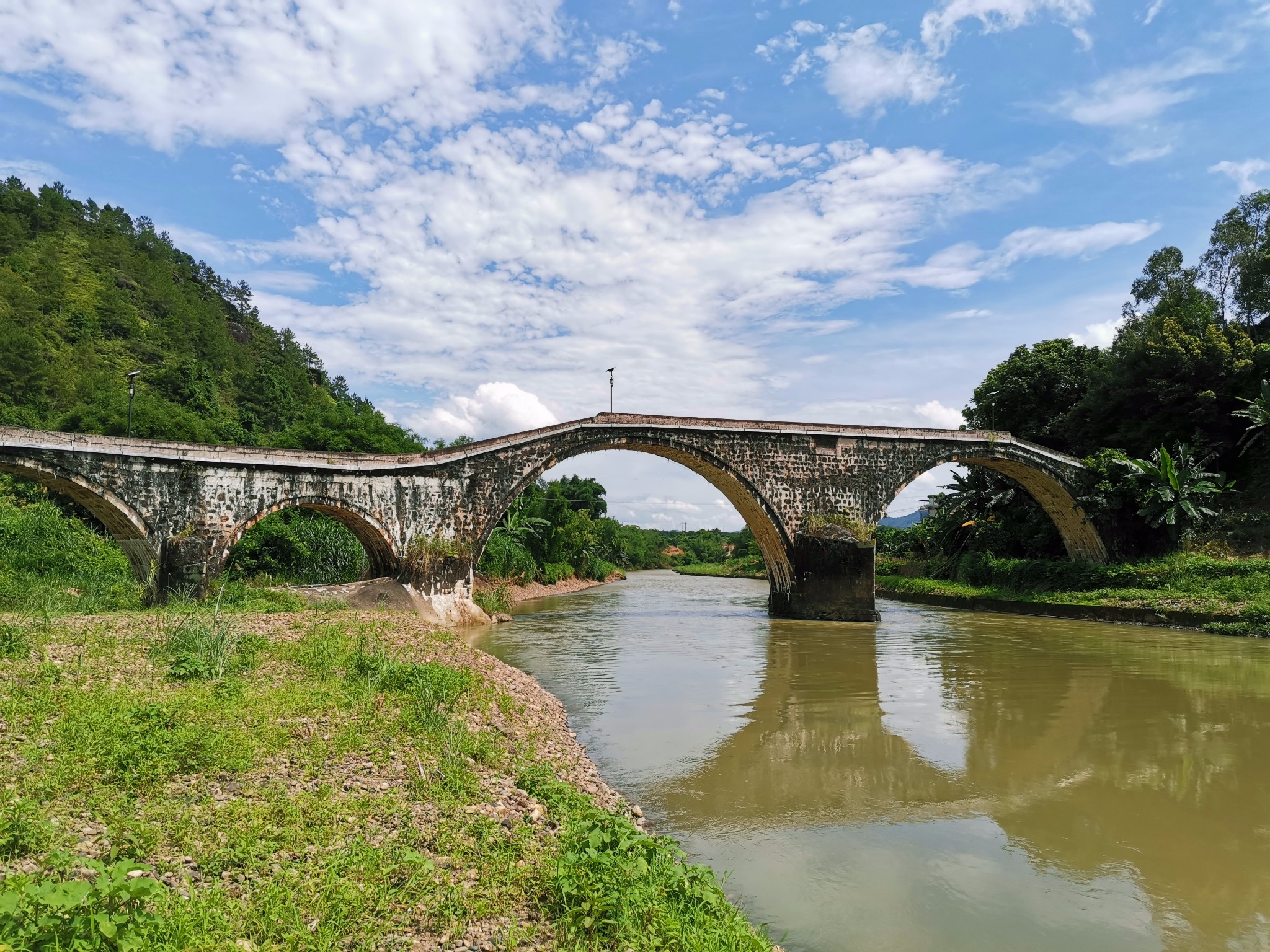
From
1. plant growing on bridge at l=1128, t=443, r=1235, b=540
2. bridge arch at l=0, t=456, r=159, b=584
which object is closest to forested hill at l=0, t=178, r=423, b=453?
bridge arch at l=0, t=456, r=159, b=584

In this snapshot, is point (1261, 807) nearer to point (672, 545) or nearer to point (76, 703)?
point (76, 703)

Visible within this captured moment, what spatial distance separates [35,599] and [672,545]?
9252 centimetres

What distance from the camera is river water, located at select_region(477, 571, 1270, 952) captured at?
4.30m

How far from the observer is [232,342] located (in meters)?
59.7

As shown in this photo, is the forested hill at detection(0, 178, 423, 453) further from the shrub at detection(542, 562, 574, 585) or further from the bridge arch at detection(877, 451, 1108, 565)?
the bridge arch at detection(877, 451, 1108, 565)

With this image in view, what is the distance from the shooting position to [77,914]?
8.71ft

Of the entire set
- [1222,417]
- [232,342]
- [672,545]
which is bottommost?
[672,545]

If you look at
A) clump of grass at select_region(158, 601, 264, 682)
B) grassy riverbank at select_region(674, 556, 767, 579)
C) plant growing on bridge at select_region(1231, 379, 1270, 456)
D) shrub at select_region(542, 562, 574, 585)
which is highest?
plant growing on bridge at select_region(1231, 379, 1270, 456)

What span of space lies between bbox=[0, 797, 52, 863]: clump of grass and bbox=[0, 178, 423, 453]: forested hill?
83.4 feet

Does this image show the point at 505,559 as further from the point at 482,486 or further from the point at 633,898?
the point at 633,898

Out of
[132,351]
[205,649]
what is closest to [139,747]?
[205,649]

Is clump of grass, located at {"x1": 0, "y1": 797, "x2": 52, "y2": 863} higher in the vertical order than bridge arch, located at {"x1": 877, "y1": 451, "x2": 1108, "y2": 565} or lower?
lower

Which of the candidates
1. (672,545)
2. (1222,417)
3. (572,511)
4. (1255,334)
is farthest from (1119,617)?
(672,545)

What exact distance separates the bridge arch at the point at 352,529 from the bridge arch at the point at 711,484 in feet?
6.94
